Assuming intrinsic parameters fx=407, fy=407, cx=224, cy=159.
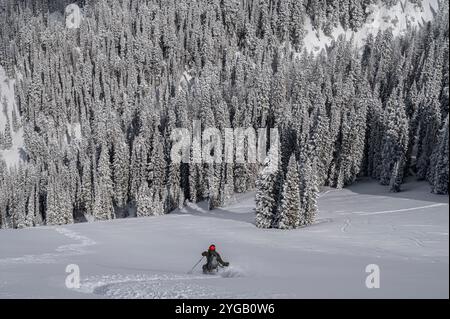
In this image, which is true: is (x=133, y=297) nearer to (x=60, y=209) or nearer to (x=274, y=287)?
(x=274, y=287)

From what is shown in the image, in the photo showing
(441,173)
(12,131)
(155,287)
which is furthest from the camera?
(12,131)

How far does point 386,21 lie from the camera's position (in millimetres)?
138250

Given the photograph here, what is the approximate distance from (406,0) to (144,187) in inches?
4477

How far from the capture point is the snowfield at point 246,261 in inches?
605

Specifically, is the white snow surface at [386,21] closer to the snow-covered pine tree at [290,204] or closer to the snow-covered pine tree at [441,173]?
the snow-covered pine tree at [441,173]

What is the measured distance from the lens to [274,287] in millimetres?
16031

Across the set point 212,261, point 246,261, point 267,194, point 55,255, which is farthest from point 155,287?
point 267,194

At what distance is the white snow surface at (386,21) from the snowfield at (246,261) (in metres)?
103

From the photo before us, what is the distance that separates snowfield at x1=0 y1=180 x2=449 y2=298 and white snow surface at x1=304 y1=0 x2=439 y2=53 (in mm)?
102813

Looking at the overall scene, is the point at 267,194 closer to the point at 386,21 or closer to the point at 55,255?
the point at 55,255

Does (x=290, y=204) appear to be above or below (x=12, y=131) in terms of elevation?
below

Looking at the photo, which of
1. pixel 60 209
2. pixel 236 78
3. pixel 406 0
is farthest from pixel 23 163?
pixel 406 0

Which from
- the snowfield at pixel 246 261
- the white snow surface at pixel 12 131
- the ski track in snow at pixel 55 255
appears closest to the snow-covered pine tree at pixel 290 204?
the snowfield at pixel 246 261

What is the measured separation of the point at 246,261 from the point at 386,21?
137 metres
